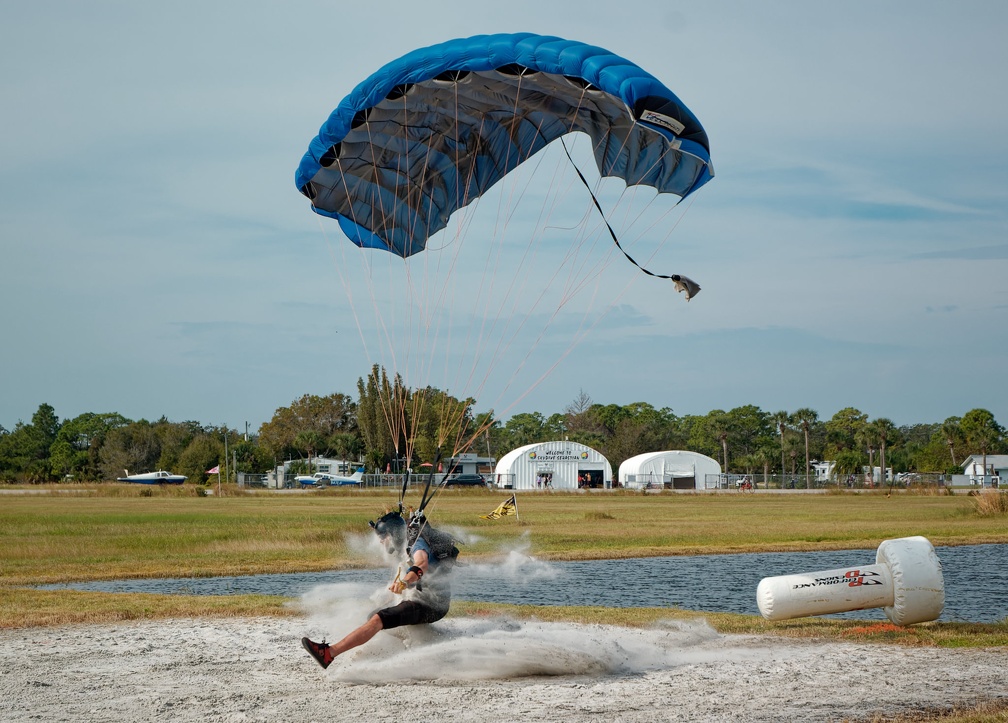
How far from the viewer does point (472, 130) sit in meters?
14.3


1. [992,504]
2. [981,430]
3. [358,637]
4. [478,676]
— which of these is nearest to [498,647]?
[478,676]

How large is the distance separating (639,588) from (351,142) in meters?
9.91

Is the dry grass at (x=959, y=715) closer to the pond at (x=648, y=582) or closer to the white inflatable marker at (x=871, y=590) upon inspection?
the white inflatable marker at (x=871, y=590)

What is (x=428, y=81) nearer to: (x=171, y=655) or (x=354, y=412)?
(x=171, y=655)

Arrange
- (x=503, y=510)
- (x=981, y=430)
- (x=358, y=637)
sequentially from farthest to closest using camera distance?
(x=981, y=430)
(x=503, y=510)
(x=358, y=637)

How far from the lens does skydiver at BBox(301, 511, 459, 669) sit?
31.1 feet

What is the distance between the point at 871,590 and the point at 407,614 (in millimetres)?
5987

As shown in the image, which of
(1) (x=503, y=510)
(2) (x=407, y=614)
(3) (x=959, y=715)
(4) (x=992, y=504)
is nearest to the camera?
(3) (x=959, y=715)

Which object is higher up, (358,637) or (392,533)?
(392,533)

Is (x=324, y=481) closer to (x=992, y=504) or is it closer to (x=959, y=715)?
(x=992, y=504)

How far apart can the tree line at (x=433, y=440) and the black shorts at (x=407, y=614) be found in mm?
80503

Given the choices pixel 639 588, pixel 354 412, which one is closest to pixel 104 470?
pixel 354 412

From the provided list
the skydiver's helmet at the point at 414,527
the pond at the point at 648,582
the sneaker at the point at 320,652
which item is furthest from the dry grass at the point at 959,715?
the pond at the point at 648,582

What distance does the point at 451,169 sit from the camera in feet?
49.5
